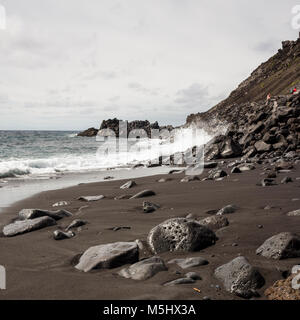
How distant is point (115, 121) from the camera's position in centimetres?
8825

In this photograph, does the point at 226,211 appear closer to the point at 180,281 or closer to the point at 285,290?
the point at 180,281

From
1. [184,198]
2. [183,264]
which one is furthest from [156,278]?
[184,198]

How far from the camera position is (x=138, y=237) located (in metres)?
4.67

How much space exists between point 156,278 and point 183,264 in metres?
0.40

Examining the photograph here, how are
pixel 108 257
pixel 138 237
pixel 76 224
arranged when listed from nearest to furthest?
pixel 108 257, pixel 138 237, pixel 76 224

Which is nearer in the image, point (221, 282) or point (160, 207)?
point (221, 282)

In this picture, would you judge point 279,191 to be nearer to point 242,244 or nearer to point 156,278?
point 242,244

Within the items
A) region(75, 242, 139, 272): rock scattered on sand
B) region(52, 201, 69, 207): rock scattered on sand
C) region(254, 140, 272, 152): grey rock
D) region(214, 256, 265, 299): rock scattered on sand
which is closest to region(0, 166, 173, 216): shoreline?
region(52, 201, 69, 207): rock scattered on sand

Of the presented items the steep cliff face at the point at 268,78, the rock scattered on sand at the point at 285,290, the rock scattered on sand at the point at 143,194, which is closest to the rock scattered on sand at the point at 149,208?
the rock scattered on sand at the point at 143,194

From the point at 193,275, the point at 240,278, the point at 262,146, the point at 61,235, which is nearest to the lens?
the point at 240,278

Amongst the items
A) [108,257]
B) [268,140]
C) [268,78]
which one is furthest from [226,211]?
[268,78]

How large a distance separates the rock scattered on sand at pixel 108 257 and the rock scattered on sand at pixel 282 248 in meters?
1.38

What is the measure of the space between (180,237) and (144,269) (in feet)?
2.59
